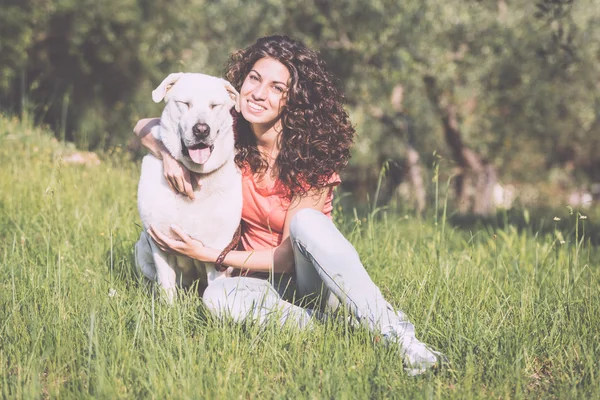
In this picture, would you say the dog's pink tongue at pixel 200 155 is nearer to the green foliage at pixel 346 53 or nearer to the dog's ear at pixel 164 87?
the dog's ear at pixel 164 87

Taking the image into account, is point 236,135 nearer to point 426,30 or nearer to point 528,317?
point 528,317

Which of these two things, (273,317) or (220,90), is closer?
(273,317)

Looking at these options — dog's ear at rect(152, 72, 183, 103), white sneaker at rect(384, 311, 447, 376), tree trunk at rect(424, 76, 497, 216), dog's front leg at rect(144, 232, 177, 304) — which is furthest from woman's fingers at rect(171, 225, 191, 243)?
tree trunk at rect(424, 76, 497, 216)

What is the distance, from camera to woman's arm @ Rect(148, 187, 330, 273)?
308cm

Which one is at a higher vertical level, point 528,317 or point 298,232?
point 298,232

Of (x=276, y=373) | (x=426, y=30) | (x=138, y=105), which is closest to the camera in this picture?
(x=276, y=373)

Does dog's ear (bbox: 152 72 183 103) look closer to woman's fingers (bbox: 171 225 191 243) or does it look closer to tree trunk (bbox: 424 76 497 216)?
woman's fingers (bbox: 171 225 191 243)

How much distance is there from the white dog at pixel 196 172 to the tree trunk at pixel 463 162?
31.8ft

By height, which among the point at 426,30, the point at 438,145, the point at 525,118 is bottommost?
the point at 438,145

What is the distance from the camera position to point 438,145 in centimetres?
1731

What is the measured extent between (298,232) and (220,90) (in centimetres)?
83

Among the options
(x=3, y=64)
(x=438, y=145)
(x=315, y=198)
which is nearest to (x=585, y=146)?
(x=438, y=145)

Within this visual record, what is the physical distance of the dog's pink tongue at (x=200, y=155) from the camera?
3.04 m

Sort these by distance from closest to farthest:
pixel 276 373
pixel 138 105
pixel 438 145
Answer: pixel 276 373, pixel 138 105, pixel 438 145
